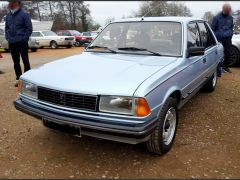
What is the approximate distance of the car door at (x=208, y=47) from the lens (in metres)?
5.00

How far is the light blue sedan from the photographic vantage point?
2.90 meters

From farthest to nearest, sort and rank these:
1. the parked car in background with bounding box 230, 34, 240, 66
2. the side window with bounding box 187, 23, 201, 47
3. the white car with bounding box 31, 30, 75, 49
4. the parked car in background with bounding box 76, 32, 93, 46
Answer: the parked car in background with bounding box 76, 32, 93, 46
the white car with bounding box 31, 30, 75, 49
the parked car in background with bounding box 230, 34, 240, 66
the side window with bounding box 187, 23, 201, 47

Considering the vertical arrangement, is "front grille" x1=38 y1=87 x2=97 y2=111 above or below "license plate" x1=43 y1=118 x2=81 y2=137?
above

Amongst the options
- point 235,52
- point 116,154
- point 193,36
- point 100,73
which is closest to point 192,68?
point 193,36

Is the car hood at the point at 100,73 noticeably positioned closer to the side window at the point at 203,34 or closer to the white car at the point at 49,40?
the side window at the point at 203,34

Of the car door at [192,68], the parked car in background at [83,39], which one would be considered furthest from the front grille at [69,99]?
the parked car in background at [83,39]

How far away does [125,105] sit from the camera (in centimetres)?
290

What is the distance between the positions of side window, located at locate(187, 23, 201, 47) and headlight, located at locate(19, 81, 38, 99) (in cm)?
218

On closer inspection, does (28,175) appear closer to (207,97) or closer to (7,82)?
(207,97)

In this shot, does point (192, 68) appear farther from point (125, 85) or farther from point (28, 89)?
point (28, 89)

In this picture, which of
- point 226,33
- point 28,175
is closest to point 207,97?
point 226,33

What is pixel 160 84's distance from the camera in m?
3.16

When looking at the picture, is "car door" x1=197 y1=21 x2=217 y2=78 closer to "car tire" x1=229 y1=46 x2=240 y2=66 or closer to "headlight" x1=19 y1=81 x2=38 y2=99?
"headlight" x1=19 y1=81 x2=38 y2=99

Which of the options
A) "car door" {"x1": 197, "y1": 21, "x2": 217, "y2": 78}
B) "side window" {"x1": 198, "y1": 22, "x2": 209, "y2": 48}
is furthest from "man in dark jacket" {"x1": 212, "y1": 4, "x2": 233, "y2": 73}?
"side window" {"x1": 198, "y1": 22, "x2": 209, "y2": 48}
